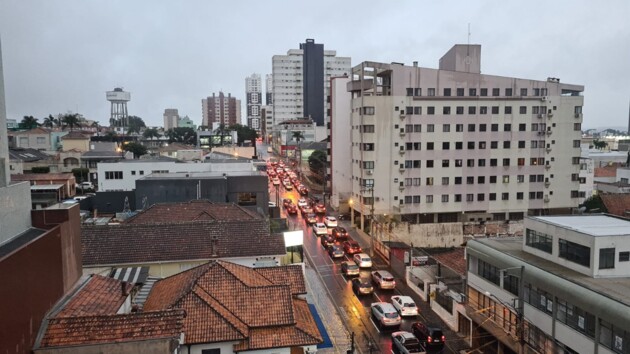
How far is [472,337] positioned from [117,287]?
60.7 ft

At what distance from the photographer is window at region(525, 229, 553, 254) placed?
23.4 meters

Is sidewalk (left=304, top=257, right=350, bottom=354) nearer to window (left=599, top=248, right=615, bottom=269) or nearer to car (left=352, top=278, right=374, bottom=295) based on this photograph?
car (left=352, top=278, right=374, bottom=295)

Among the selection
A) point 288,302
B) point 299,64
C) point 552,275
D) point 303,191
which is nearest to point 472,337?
point 552,275

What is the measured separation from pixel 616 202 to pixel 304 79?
126 m

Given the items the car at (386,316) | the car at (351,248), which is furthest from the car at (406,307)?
the car at (351,248)

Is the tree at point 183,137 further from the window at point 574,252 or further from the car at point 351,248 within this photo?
the window at point 574,252

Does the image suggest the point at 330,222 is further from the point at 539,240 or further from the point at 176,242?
the point at 539,240

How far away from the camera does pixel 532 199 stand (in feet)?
182

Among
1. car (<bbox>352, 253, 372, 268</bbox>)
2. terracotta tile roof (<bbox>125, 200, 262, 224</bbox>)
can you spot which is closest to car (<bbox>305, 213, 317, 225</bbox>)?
car (<bbox>352, 253, 372, 268</bbox>)

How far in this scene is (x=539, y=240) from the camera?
79.4 feet

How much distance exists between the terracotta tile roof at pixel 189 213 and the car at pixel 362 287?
936 cm

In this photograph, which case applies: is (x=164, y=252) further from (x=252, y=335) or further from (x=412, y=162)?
(x=412, y=162)

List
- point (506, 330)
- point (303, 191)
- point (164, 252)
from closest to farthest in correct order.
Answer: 1. point (506, 330)
2. point (164, 252)
3. point (303, 191)

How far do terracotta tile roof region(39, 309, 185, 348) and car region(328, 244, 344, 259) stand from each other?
2832 cm
